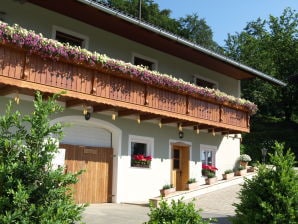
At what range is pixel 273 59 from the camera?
1788 inches

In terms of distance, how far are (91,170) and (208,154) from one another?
24.1 ft

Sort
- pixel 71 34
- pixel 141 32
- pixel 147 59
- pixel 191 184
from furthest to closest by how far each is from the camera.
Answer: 1. pixel 147 59
2. pixel 191 184
3. pixel 141 32
4. pixel 71 34

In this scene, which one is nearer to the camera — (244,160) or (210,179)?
(210,179)

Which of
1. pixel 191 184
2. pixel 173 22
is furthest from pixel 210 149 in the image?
pixel 173 22

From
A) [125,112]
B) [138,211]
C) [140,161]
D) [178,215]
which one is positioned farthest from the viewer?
[140,161]

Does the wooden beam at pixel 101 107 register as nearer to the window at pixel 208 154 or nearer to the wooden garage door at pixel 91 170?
the wooden garage door at pixel 91 170

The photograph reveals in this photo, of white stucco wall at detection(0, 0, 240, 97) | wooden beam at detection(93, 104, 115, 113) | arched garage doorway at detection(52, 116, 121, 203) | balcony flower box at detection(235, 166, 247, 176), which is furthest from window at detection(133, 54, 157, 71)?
balcony flower box at detection(235, 166, 247, 176)

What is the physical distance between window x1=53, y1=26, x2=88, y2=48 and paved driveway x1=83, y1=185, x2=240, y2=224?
5.88 meters

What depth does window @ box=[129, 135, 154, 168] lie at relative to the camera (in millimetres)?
16672

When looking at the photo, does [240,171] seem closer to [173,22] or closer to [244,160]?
[244,160]

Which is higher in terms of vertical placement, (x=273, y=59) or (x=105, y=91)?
(x=273, y=59)

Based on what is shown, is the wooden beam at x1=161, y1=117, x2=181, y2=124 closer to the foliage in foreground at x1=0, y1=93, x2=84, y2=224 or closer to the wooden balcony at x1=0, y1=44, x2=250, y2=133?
the wooden balcony at x1=0, y1=44, x2=250, y2=133

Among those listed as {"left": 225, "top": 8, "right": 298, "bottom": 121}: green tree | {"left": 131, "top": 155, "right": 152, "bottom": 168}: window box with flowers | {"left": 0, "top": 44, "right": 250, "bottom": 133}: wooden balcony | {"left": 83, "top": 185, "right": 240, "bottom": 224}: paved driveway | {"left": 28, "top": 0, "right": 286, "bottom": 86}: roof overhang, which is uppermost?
{"left": 225, "top": 8, "right": 298, "bottom": 121}: green tree

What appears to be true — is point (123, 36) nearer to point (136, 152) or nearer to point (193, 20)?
point (136, 152)
